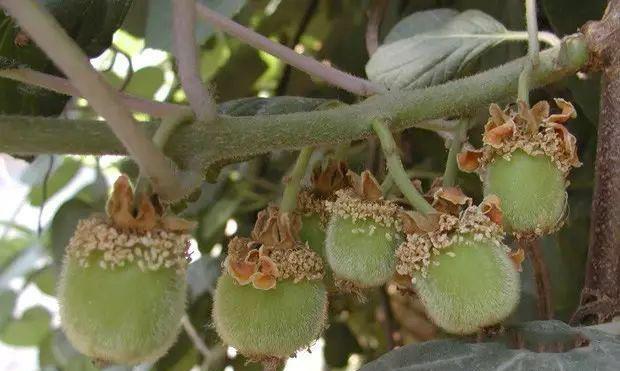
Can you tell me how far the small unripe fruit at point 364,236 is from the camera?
1.94 ft

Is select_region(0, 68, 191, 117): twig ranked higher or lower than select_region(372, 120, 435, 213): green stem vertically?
higher

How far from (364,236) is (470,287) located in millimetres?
89

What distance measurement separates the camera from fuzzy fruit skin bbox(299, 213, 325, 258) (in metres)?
0.67

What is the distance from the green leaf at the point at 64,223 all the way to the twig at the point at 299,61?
47 centimetres

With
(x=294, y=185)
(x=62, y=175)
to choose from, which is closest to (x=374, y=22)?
(x=294, y=185)

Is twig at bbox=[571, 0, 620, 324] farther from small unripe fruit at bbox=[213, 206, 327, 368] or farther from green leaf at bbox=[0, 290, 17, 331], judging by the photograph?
green leaf at bbox=[0, 290, 17, 331]

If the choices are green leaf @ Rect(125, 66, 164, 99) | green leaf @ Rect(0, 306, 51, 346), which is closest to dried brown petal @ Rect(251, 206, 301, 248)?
green leaf @ Rect(125, 66, 164, 99)

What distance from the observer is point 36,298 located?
5.14 feet

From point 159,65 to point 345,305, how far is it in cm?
50

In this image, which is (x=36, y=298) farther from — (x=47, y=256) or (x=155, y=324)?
(x=155, y=324)

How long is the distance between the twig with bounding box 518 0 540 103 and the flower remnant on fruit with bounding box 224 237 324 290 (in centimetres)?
20

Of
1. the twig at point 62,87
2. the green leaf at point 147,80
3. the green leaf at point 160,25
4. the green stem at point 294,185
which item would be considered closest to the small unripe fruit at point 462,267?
the green stem at point 294,185

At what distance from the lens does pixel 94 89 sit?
46 cm

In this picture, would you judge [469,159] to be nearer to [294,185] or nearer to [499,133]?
[499,133]
